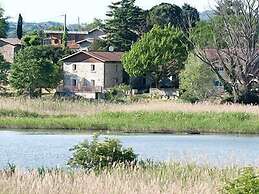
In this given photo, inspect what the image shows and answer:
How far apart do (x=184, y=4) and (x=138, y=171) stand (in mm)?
78324

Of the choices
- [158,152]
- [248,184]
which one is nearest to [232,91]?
[158,152]

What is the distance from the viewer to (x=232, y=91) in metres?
46.3

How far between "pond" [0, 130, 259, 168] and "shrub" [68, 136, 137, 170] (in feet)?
4.29

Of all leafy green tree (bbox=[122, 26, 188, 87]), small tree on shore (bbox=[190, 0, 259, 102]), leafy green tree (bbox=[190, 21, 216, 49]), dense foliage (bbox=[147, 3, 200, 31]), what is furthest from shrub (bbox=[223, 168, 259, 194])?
dense foliage (bbox=[147, 3, 200, 31])

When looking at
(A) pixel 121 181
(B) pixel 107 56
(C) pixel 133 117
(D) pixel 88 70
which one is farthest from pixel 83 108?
(B) pixel 107 56

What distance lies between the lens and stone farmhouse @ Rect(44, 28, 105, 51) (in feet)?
277

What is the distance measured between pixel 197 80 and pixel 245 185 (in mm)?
36902

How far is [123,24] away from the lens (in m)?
71.6

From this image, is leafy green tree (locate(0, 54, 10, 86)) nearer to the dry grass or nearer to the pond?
the dry grass

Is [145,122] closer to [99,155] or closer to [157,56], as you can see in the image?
[99,155]

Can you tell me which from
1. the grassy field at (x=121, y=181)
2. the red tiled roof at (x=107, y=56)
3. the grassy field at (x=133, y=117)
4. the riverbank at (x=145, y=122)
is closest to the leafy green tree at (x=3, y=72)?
the red tiled roof at (x=107, y=56)

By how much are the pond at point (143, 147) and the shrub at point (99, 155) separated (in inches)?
51.5

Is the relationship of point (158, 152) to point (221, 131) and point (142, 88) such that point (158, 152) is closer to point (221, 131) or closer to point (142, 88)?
point (221, 131)

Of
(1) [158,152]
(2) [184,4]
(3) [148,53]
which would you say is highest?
(2) [184,4]
